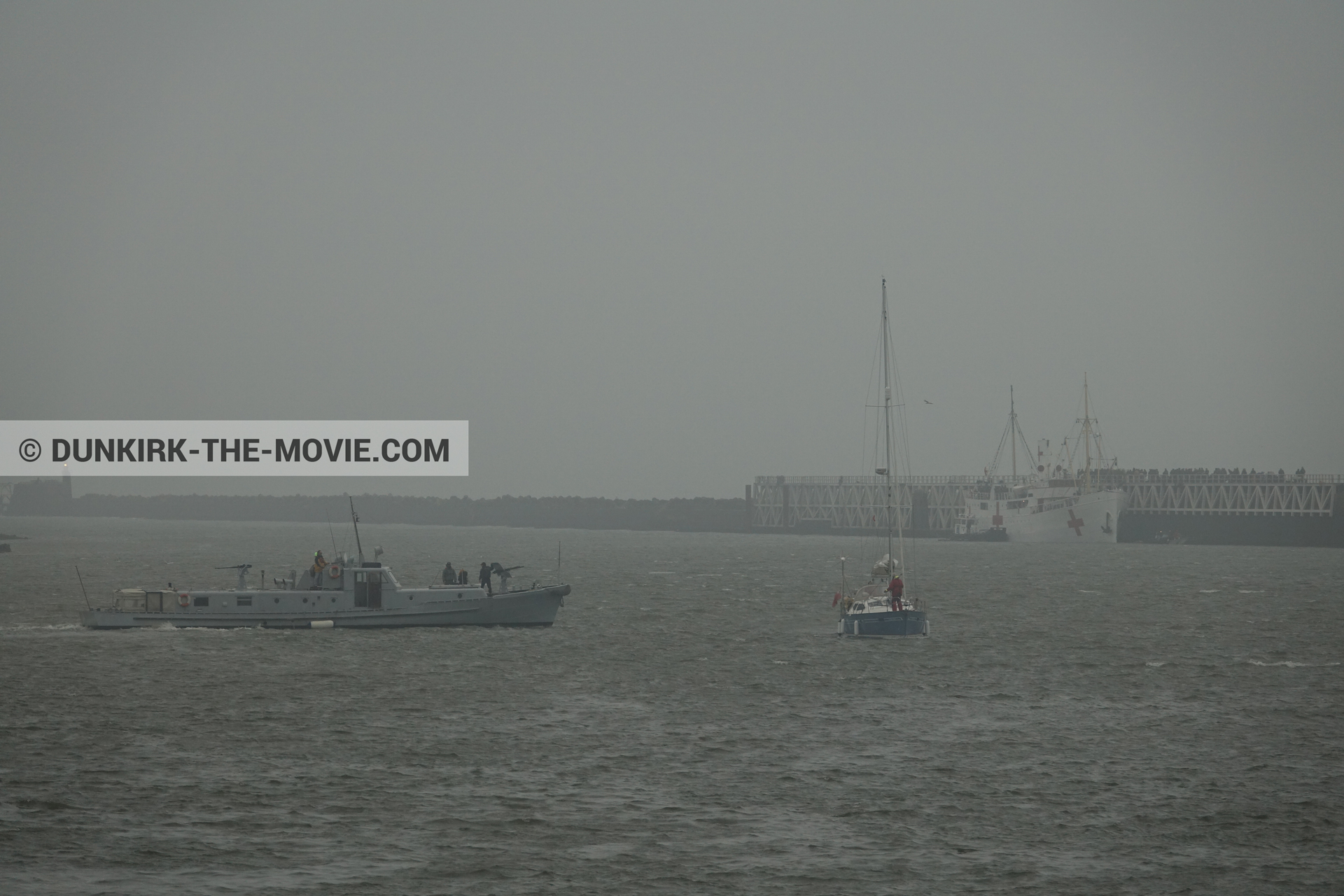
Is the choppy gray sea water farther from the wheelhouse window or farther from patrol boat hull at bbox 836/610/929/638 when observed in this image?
the wheelhouse window

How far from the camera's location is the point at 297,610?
7662 cm

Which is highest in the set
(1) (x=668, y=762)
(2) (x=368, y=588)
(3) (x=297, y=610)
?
(2) (x=368, y=588)

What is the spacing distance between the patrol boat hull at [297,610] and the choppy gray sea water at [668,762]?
1.04 m

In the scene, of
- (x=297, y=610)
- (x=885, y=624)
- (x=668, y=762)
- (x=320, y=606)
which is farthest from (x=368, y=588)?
(x=668, y=762)

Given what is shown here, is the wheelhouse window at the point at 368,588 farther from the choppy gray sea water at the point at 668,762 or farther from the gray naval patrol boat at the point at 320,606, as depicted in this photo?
the choppy gray sea water at the point at 668,762

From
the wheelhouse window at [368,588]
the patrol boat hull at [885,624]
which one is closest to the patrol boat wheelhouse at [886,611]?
the patrol boat hull at [885,624]

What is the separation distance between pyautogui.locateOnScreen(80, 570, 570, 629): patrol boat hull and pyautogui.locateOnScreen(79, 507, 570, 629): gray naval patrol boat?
0.03m

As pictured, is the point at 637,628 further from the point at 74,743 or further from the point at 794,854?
the point at 794,854

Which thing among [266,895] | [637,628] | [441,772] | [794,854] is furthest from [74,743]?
[637,628]

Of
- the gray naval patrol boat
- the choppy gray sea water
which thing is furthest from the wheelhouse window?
the choppy gray sea water

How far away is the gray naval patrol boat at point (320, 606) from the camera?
76.2 m

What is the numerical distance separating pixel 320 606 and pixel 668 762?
39.2m

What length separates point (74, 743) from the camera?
43500mm

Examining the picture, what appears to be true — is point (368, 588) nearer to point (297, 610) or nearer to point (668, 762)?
point (297, 610)
